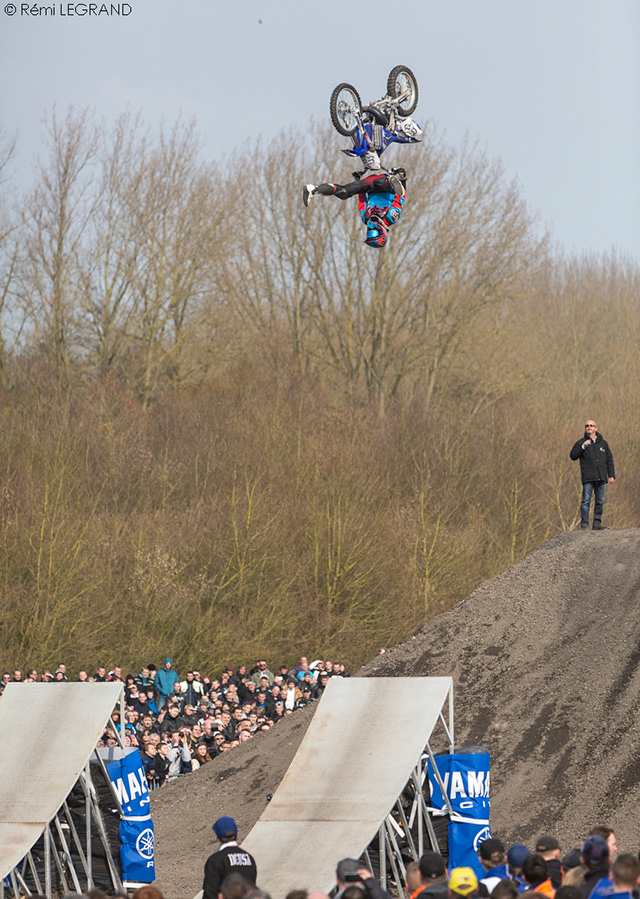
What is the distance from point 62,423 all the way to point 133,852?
24.9 m

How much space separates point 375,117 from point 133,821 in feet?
28.9

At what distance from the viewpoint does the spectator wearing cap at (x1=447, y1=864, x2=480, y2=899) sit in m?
6.29

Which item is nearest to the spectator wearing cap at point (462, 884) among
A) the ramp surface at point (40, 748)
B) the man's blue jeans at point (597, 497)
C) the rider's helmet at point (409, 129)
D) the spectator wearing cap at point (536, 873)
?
the spectator wearing cap at point (536, 873)

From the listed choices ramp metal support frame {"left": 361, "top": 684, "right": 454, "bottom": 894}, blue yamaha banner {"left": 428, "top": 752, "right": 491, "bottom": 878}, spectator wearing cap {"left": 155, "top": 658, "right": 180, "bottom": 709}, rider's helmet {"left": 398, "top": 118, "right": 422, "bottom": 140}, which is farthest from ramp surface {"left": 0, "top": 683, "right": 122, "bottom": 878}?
spectator wearing cap {"left": 155, "top": 658, "right": 180, "bottom": 709}

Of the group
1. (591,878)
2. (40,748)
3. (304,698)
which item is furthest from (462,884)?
(304,698)

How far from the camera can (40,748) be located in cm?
1211

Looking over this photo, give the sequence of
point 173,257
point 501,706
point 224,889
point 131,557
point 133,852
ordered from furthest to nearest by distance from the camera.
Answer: point 173,257 → point 131,557 → point 501,706 → point 133,852 → point 224,889

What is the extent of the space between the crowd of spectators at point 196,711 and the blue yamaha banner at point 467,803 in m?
5.74

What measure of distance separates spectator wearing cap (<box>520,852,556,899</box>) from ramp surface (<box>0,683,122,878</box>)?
5690 mm

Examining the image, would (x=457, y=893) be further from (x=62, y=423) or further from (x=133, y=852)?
(x=62, y=423)

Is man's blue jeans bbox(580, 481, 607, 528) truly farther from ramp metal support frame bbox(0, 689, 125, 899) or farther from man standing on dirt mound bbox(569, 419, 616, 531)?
ramp metal support frame bbox(0, 689, 125, 899)

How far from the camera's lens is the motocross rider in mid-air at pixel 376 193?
12953mm

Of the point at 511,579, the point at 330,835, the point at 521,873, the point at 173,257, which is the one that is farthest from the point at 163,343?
the point at 521,873

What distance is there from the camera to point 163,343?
41812mm
